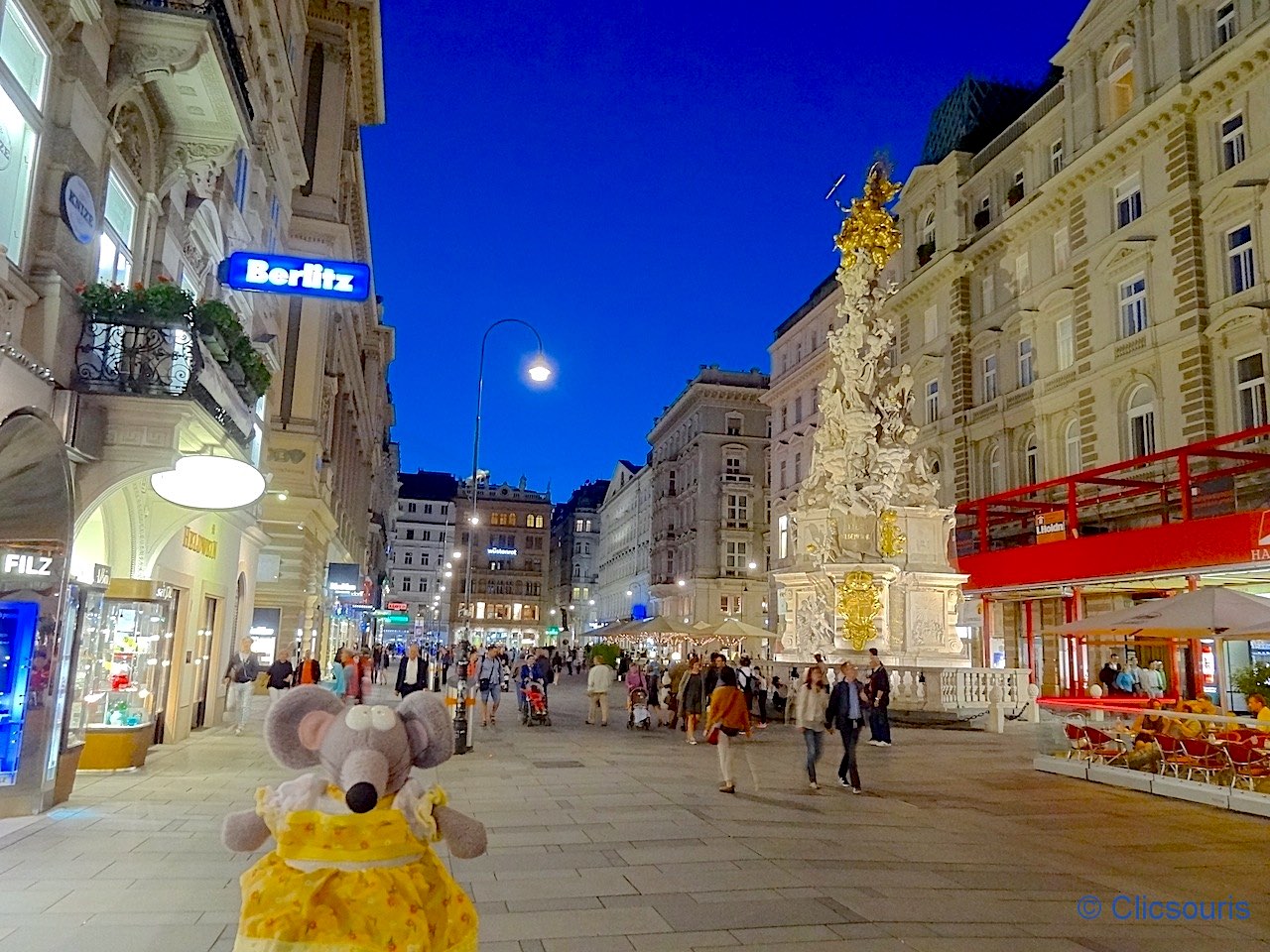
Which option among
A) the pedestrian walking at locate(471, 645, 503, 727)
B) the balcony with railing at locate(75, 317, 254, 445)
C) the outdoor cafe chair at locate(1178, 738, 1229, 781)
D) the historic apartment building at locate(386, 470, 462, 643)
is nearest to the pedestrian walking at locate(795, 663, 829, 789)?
the outdoor cafe chair at locate(1178, 738, 1229, 781)

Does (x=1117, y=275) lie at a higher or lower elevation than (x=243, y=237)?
higher

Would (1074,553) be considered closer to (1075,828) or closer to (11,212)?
(1075,828)

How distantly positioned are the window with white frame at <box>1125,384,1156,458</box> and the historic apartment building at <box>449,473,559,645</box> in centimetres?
8671

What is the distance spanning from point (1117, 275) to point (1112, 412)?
4500 millimetres

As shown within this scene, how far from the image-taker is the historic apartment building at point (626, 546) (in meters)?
84.2

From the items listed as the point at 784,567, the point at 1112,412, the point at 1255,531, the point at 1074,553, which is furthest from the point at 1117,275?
the point at 784,567

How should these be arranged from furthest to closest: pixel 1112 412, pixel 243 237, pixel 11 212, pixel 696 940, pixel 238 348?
pixel 1112 412 < pixel 243 237 < pixel 238 348 < pixel 11 212 < pixel 696 940

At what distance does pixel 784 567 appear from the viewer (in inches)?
1147

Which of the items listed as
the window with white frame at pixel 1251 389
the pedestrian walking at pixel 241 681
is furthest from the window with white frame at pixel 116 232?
the window with white frame at pixel 1251 389

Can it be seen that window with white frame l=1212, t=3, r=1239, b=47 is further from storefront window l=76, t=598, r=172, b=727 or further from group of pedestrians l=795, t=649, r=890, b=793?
storefront window l=76, t=598, r=172, b=727

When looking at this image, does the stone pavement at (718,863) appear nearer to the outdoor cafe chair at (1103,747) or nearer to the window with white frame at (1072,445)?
the outdoor cafe chair at (1103,747)

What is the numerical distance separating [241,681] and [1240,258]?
2821cm

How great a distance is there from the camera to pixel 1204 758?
43.0 feet

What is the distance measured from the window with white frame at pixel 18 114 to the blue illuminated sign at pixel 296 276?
4385 millimetres
